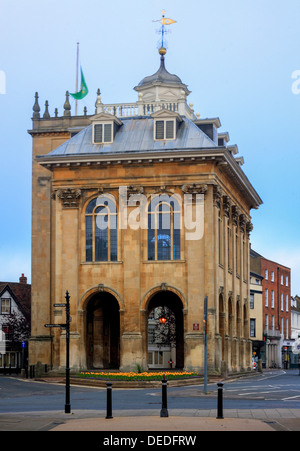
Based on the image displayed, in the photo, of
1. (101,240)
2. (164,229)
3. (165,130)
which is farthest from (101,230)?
(165,130)

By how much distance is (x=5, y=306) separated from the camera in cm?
8481

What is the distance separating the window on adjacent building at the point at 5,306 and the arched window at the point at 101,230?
30.8 m

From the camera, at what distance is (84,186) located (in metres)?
56.2

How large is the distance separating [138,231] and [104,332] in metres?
9.38

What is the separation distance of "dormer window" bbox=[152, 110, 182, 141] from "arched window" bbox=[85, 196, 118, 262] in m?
5.38

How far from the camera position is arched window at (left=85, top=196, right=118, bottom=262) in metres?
55.5

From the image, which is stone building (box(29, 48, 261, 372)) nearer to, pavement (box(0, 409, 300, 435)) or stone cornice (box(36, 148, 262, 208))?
stone cornice (box(36, 148, 262, 208))

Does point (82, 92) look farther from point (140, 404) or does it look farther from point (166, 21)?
point (140, 404)

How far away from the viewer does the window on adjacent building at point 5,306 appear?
278ft

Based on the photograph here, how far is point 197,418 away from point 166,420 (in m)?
1.21

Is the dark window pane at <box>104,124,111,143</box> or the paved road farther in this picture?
the dark window pane at <box>104,124,111,143</box>

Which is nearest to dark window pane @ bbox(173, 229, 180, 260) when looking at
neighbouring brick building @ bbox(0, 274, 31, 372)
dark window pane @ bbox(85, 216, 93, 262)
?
dark window pane @ bbox(85, 216, 93, 262)
